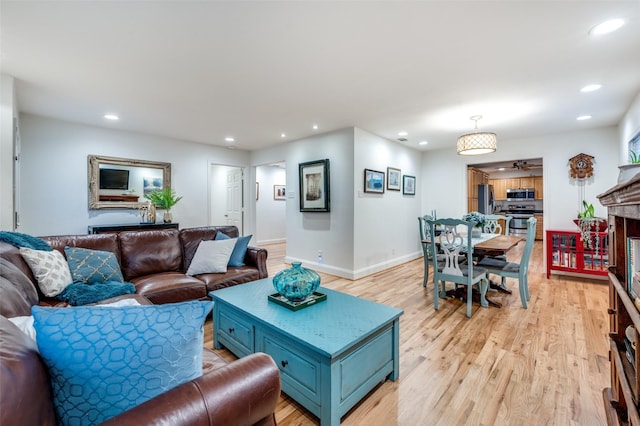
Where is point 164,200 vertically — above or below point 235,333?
above

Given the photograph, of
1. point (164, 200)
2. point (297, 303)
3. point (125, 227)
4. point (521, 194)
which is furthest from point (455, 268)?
point (521, 194)

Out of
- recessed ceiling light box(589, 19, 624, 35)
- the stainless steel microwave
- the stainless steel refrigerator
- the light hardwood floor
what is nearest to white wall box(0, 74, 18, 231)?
the light hardwood floor

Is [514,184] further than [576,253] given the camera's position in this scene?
Yes

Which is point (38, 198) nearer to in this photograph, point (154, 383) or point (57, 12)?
point (57, 12)

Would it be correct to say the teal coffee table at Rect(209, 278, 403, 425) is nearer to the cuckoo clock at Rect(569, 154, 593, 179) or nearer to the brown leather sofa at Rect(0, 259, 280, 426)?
the brown leather sofa at Rect(0, 259, 280, 426)

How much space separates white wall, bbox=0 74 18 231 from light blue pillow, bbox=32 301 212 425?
2.78 m

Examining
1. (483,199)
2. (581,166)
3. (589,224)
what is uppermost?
(581,166)

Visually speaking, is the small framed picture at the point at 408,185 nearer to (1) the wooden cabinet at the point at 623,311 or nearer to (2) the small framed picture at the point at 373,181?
(2) the small framed picture at the point at 373,181

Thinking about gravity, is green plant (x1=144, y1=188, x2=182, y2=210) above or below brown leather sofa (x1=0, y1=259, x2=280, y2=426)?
above

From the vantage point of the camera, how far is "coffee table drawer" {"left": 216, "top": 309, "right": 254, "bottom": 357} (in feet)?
6.24

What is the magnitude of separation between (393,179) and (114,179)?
4720mm

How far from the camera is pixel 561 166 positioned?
4629 millimetres

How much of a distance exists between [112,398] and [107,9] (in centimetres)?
215

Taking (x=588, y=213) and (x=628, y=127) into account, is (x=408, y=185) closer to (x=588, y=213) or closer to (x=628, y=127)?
(x=588, y=213)
